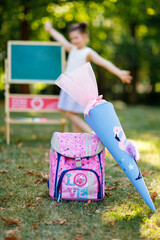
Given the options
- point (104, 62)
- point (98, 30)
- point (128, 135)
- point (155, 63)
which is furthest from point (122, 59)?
point (104, 62)

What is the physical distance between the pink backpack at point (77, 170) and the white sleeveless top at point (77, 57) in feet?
6.36

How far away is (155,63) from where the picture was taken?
669 inches

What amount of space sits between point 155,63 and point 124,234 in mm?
16048

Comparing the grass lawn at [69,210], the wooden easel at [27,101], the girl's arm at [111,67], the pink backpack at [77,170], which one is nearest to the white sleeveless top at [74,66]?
the girl's arm at [111,67]

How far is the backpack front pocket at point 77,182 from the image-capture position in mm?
2381

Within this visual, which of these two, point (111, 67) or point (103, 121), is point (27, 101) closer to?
point (111, 67)

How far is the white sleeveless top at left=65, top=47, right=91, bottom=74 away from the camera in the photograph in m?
4.10

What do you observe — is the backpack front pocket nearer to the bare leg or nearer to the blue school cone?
the blue school cone

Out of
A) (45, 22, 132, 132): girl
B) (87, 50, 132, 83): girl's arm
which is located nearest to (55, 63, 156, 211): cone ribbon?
(87, 50, 132, 83): girl's arm

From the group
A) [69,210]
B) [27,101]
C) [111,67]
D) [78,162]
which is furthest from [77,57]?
[69,210]

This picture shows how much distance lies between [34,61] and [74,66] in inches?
33.6

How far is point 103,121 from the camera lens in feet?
7.91

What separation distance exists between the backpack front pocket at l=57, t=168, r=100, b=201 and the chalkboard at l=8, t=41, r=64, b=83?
2.57m

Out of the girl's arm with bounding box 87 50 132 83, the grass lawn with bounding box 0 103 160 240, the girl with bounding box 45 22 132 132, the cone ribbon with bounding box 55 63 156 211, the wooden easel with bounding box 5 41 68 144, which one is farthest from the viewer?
the wooden easel with bounding box 5 41 68 144
